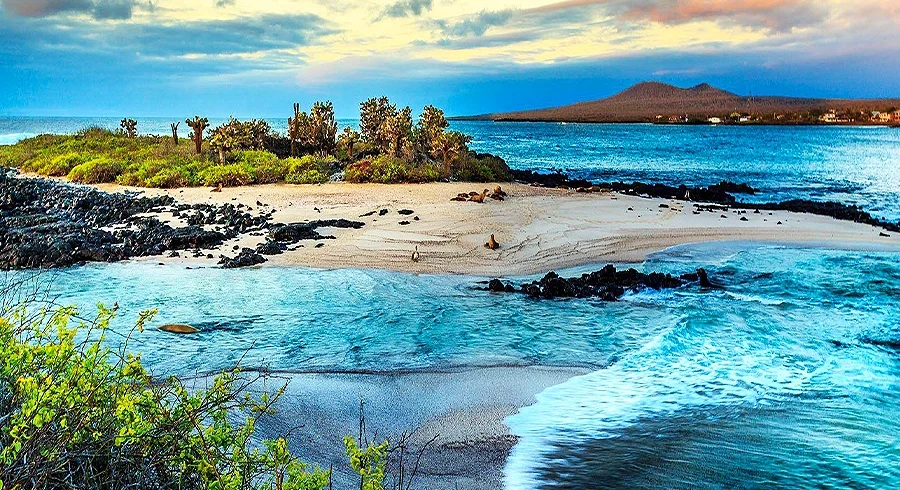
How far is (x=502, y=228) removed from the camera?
18188 mm

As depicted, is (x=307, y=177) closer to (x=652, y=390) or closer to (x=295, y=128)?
(x=295, y=128)

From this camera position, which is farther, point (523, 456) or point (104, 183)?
point (104, 183)

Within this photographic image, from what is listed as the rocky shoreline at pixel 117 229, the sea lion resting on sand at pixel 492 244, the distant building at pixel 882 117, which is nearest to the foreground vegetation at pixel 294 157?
the rocky shoreline at pixel 117 229

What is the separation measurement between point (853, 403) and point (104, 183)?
2924cm

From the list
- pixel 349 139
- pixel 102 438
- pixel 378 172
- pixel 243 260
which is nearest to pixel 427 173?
pixel 378 172

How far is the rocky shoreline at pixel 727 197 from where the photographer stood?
22.1m

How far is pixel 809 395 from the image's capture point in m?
8.00

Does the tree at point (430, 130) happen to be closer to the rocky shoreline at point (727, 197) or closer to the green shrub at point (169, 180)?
the rocky shoreline at point (727, 197)

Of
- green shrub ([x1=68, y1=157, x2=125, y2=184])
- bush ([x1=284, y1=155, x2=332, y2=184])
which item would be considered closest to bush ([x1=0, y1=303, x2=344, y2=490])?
bush ([x1=284, y1=155, x2=332, y2=184])

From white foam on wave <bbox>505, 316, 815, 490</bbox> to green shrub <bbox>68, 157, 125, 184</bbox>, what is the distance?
26925 mm

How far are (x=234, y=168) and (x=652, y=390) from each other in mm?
23601

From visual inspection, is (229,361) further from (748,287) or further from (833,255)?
(833,255)

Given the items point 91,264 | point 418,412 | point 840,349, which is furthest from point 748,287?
point 91,264

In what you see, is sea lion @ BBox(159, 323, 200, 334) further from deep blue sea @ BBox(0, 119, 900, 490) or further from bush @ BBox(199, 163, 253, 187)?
bush @ BBox(199, 163, 253, 187)
